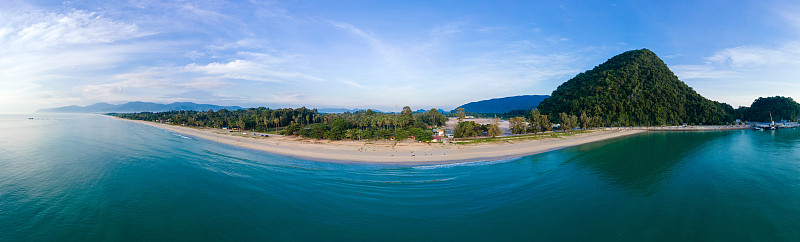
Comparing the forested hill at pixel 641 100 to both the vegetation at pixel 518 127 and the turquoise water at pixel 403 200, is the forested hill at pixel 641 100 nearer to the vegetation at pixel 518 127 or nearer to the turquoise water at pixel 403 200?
the vegetation at pixel 518 127

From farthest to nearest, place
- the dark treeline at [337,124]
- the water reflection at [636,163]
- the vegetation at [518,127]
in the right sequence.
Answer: the vegetation at [518,127]
the dark treeline at [337,124]
the water reflection at [636,163]

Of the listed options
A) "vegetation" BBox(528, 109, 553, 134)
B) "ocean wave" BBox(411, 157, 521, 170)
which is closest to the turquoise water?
"ocean wave" BBox(411, 157, 521, 170)

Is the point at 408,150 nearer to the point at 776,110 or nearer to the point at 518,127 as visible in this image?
the point at 518,127

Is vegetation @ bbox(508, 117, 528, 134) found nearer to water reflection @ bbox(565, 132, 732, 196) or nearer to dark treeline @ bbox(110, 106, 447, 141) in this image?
water reflection @ bbox(565, 132, 732, 196)

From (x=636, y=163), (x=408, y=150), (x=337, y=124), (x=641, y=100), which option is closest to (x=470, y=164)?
(x=408, y=150)

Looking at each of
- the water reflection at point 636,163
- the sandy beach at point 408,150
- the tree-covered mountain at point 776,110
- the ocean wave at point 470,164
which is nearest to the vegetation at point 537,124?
the sandy beach at point 408,150

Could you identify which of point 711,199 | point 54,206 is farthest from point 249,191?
point 711,199
